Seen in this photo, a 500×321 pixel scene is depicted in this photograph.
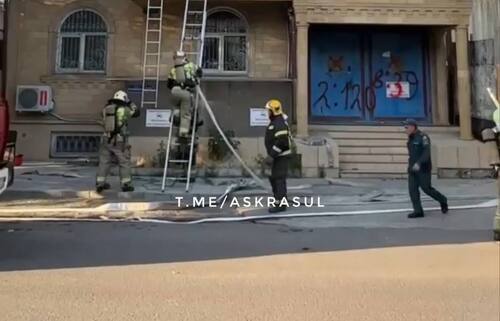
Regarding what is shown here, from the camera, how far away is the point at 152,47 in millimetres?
15797

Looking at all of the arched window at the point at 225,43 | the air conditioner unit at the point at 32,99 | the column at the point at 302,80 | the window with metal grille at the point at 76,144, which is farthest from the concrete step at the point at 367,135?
the air conditioner unit at the point at 32,99

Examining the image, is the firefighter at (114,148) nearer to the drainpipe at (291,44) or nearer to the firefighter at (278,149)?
the firefighter at (278,149)

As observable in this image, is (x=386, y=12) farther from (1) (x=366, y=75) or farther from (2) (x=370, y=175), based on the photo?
(2) (x=370, y=175)

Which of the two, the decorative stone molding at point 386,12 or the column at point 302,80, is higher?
the decorative stone molding at point 386,12

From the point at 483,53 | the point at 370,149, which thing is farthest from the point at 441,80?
the point at 370,149

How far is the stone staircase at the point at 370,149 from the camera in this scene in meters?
13.5

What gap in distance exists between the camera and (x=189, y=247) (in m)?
6.80

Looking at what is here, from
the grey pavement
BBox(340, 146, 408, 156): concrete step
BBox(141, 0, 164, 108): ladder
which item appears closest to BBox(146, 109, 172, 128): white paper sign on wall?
BBox(141, 0, 164, 108): ladder

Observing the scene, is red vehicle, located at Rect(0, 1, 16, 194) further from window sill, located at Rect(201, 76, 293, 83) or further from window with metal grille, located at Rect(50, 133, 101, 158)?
window with metal grille, located at Rect(50, 133, 101, 158)

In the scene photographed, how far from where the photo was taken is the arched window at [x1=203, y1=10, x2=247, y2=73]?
15.8 metres

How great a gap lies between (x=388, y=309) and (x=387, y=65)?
1260 cm

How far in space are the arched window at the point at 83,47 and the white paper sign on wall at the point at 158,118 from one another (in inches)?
108

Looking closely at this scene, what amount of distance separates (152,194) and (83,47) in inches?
285

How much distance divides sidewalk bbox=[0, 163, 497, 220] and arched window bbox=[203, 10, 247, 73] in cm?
448
